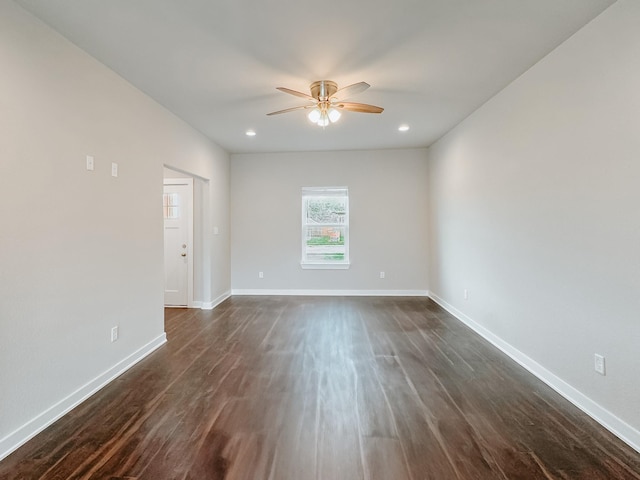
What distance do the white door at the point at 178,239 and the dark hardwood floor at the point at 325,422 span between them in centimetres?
182

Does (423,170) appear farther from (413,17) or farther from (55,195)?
(55,195)

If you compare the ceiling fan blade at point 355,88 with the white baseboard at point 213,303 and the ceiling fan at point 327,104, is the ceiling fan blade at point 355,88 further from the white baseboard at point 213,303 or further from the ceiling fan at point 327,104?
the white baseboard at point 213,303

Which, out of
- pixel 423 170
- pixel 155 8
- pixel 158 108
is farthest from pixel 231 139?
pixel 423 170

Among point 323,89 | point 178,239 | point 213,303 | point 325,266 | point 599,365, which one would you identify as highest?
point 323,89

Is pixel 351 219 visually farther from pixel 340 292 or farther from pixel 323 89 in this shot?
pixel 323 89

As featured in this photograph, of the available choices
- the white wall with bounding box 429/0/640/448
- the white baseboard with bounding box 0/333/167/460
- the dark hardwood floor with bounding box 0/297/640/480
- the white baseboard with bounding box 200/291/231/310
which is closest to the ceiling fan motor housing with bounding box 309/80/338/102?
the white wall with bounding box 429/0/640/448

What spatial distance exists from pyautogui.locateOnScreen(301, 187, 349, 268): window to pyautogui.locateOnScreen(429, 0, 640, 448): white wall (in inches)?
106

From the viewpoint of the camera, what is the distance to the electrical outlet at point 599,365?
79.7 inches

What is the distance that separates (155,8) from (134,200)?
66.3 inches

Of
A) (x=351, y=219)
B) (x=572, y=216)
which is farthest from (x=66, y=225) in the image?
(x=351, y=219)

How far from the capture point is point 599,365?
205 cm

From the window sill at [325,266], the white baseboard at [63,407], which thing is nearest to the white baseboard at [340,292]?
→ the window sill at [325,266]

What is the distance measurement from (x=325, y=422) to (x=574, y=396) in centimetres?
186

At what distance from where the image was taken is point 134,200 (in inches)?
117
